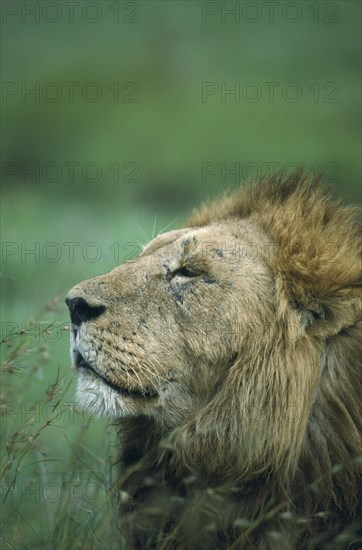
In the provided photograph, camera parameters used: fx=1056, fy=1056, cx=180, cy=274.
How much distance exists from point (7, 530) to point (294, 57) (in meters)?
20.3

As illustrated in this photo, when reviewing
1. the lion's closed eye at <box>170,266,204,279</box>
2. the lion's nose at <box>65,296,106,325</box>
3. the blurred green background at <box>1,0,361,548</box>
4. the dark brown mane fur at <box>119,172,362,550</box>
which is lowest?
the blurred green background at <box>1,0,361,548</box>

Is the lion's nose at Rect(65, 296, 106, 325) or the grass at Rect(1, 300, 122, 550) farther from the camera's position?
the lion's nose at Rect(65, 296, 106, 325)

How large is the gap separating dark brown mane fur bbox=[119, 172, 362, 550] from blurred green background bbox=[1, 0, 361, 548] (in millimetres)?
650

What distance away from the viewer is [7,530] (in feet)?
14.2

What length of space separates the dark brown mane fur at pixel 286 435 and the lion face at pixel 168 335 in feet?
0.27

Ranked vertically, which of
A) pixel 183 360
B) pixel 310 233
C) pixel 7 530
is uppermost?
pixel 310 233

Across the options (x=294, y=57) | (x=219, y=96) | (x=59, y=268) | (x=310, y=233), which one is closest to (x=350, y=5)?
(x=294, y=57)

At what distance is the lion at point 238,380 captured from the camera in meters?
4.20

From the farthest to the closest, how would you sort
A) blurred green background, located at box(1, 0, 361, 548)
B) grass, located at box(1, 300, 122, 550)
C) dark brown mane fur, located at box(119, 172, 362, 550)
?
blurred green background, located at box(1, 0, 361, 548) → dark brown mane fur, located at box(119, 172, 362, 550) → grass, located at box(1, 300, 122, 550)

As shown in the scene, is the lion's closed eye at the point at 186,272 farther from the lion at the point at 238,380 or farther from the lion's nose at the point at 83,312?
the lion's nose at the point at 83,312

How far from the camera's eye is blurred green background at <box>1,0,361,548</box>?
9578 mm

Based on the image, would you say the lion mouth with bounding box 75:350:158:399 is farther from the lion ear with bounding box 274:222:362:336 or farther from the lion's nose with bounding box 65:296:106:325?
the lion ear with bounding box 274:222:362:336

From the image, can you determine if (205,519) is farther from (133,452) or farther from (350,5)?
(350,5)

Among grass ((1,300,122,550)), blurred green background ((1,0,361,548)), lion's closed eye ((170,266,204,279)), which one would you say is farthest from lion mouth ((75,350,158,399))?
lion's closed eye ((170,266,204,279))
